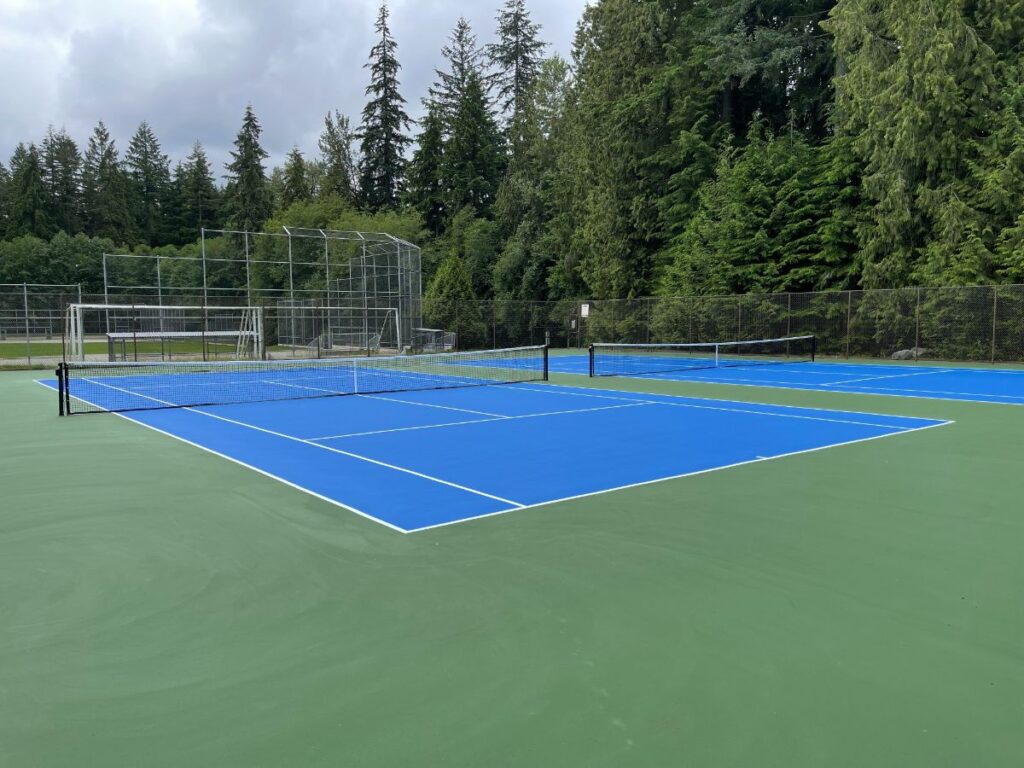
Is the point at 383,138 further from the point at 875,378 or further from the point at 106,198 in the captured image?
the point at 875,378

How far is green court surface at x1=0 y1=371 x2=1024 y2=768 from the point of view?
262cm

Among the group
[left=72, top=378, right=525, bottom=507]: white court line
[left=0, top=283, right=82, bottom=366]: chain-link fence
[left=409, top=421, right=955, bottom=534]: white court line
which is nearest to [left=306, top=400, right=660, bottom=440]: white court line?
[left=72, top=378, right=525, bottom=507]: white court line

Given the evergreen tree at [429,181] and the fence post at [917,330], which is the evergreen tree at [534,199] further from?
the fence post at [917,330]

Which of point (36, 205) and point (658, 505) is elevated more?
point (36, 205)

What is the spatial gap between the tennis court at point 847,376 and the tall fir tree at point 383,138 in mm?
41931

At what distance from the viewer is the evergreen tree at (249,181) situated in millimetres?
61812

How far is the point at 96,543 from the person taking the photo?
498 centimetres

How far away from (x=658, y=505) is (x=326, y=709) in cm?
354

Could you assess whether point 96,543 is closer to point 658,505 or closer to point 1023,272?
point 658,505

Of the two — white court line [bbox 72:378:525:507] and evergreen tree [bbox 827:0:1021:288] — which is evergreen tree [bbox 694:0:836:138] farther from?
white court line [bbox 72:378:525:507]

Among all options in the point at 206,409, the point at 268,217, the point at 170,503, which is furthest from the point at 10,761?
the point at 268,217

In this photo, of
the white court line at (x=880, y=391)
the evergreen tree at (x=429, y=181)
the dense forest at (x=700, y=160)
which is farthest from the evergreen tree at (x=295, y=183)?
the white court line at (x=880, y=391)

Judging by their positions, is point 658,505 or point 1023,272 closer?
point 658,505

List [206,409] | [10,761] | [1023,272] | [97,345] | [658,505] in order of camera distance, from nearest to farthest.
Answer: [10,761] → [658,505] → [206,409] → [1023,272] → [97,345]
